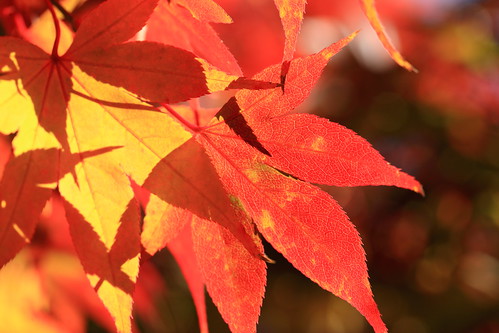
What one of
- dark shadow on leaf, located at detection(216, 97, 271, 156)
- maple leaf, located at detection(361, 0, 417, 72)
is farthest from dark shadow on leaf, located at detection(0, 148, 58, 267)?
maple leaf, located at detection(361, 0, 417, 72)

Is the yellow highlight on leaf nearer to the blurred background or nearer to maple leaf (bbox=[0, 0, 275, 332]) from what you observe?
maple leaf (bbox=[0, 0, 275, 332])

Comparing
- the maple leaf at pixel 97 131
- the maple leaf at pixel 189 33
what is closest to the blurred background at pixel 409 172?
the maple leaf at pixel 189 33

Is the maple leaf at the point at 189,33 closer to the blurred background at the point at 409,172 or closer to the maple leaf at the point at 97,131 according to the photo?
the maple leaf at the point at 97,131

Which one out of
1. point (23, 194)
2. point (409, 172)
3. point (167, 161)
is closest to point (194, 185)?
point (167, 161)

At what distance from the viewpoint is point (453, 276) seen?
2510mm

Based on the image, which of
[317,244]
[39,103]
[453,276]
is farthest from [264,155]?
[453,276]

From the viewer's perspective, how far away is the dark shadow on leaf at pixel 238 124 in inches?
18.9

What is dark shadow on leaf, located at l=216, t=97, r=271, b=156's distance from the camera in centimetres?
48

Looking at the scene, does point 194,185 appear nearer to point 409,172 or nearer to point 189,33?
point 189,33

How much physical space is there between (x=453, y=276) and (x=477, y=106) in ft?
2.44

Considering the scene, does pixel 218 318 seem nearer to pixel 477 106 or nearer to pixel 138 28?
pixel 477 106

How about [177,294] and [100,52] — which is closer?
[100,52]

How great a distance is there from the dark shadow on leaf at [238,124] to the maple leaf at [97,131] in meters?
0.04

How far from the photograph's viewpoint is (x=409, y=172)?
269 centimetres
